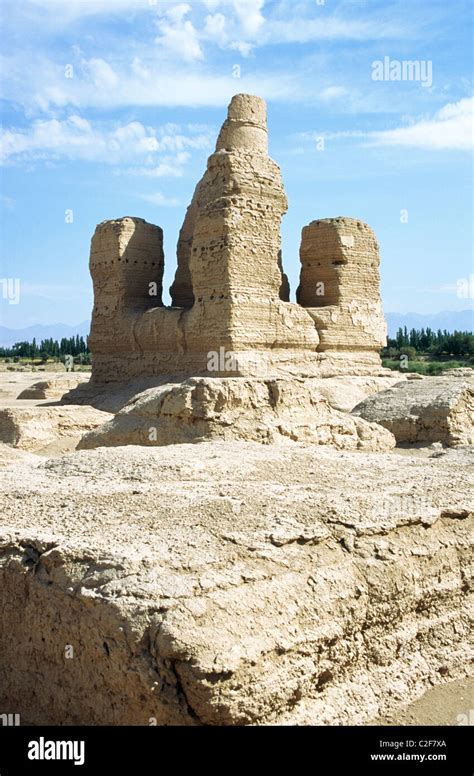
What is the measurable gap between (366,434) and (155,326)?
951 centimetres

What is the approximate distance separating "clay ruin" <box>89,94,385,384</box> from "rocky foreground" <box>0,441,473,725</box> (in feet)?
36.1

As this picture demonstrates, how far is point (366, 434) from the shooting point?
934 cm

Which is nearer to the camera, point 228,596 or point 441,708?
point 228,596

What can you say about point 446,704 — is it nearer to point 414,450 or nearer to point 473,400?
point 414,450

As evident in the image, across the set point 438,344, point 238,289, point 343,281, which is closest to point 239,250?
point 238,289

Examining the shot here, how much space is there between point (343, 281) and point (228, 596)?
16186 mm

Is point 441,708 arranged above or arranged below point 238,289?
below

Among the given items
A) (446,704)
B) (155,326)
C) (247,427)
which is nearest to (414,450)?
(247,427)

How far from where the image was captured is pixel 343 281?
747 inches

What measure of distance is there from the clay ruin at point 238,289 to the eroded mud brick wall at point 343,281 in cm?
3

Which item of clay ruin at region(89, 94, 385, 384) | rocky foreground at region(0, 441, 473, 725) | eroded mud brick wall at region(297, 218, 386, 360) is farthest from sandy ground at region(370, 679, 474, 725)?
eroded mud brick wall at region(297, 218, 386, 360)

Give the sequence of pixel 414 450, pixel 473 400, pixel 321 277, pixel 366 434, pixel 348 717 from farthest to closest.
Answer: pixel 321 277 < pixel 473 400 < pixel 414 450 < pixel 366 434 < pixel 348 717

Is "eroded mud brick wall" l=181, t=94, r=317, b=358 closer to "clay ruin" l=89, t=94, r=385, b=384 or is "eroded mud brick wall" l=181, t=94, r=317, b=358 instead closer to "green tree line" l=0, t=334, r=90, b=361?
"clay ruin" l=89, t=94, r=385, b=384
